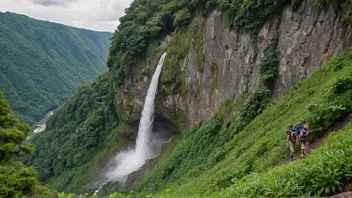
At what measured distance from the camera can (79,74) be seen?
187m

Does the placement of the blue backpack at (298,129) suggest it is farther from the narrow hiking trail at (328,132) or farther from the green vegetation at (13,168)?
the green vegetation at (13,168)

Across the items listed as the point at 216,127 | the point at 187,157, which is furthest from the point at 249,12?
the point at 187,157

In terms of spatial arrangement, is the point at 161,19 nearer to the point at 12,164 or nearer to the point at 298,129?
the point at 12,164

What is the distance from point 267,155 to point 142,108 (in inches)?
1132

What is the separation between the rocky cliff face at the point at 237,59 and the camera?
15.7 meters

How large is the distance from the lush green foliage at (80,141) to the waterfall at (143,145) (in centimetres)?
512

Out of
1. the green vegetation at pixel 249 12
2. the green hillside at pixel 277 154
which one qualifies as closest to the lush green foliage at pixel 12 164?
the green hillside at pixel 277 154

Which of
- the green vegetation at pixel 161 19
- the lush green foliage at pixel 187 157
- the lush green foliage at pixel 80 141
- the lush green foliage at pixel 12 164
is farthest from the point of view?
the lush green foliage at pixel 80 141

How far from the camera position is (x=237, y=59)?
2331 centimetres

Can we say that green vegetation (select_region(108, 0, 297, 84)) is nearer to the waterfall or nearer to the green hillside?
the waterfall

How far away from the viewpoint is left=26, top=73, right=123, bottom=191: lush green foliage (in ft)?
147

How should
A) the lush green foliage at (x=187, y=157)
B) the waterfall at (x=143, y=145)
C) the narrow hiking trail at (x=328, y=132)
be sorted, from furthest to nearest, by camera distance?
the waterfall at (x=143, y=145) → the lush green foliage at (x=187, y=157) → the narrow hiking trail at (x=328, y=132)

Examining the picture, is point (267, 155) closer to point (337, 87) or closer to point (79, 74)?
point (337, 87)

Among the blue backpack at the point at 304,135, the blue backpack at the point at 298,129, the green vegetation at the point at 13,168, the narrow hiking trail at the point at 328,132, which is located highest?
the green vegetation at the point at 13,168
